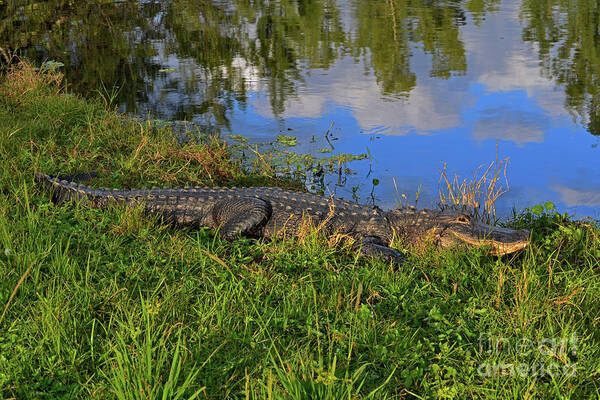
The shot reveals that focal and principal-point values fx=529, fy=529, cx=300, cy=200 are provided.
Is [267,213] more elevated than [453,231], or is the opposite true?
[267,213]

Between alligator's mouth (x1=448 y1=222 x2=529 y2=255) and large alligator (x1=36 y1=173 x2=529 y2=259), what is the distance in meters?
0.12

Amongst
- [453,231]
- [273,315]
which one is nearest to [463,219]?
[453,231]

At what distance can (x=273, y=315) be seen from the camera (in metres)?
2.91

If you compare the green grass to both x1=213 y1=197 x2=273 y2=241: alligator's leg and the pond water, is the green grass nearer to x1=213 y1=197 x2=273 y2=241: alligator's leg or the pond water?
x1=213 y1=197 x2=273 y2=241: alligator's leg

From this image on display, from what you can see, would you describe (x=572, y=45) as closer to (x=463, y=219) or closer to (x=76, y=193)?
(x=463, y=219)

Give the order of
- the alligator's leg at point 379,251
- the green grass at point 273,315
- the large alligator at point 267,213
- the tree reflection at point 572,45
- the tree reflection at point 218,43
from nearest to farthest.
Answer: the green grass at point 273,315
the alligator's leg at point 379,251
the large alligator at point 267,213
the tree reflection at point 572,45
the tree reflection at point 218,43

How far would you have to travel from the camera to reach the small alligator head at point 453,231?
3.84 m

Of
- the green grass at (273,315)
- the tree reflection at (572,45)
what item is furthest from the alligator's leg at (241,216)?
the tree reflection at (572,45)

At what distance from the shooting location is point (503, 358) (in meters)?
2.61

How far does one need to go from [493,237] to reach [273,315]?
1904 mm

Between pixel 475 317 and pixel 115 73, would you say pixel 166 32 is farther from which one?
pixel 475 317

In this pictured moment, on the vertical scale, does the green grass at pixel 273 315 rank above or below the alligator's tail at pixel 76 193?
below

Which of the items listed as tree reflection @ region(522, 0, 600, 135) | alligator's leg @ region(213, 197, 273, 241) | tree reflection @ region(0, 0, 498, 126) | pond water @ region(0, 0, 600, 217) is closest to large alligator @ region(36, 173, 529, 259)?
alligator's leg @ region(213, 197, 273, 241)

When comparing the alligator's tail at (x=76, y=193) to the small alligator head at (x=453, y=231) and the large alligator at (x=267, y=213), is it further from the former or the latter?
the small alligator head at (x=453, y=231)
